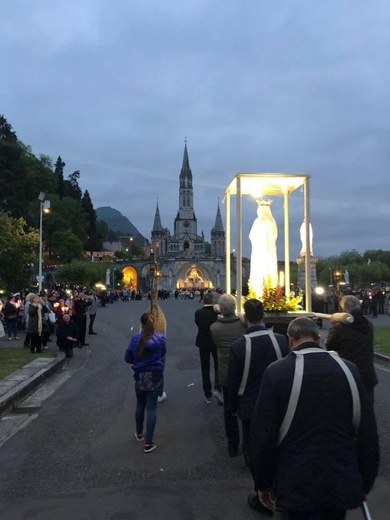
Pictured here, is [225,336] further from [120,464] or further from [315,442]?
[315,442]

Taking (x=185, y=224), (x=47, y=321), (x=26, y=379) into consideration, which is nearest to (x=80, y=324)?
(x=47, y=321)

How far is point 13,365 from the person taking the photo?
412 inches

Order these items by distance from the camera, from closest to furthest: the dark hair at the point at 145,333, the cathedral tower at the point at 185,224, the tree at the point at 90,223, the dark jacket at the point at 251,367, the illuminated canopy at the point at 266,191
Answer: the dark jacket at the point at 251,367, the dark hair at the point at 145,333, the illuminated canopy at the point at 266,191, the tree at the point at 90,223, the cathedral tower at the point at 185,224

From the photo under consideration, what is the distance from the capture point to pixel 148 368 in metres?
5.45

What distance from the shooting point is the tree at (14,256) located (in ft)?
72.5

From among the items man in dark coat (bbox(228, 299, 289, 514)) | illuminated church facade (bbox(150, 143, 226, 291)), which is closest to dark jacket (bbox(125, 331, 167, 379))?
man in dark coat (bbox(228, 299, 289, 514))

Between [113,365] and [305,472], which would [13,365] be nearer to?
[113,365]

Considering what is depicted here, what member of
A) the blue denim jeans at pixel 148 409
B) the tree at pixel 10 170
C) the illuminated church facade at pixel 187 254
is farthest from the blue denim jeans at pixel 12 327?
the illuminated church facade at pixel 187 254

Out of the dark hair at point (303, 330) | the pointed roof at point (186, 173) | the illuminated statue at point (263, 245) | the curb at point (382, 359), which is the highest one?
the pointed roof at point (186, 173)

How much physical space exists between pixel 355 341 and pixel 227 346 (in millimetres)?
1432

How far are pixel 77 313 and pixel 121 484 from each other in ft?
35.5

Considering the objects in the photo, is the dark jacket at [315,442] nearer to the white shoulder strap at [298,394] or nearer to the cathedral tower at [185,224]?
the white shoulder strap at [298,394]

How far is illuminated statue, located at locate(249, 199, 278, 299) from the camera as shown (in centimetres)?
898

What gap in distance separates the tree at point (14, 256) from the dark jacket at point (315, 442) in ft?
69.0
